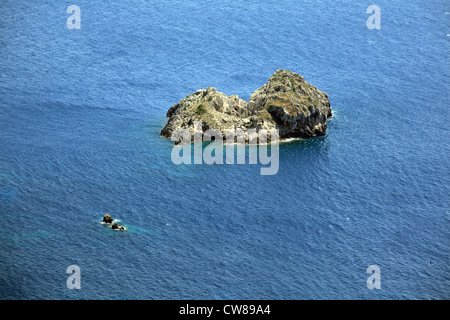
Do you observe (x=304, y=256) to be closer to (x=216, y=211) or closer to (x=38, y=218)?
(x=216, y=211)

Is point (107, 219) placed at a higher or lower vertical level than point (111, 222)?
higher

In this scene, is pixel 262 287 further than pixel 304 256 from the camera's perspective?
No

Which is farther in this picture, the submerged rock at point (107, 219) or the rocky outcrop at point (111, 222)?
the submerged rock at point (107, 219)

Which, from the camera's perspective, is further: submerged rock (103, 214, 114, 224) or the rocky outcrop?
submerged rock (103, 214, 114, 224)

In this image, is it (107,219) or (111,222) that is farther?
(111,222)
